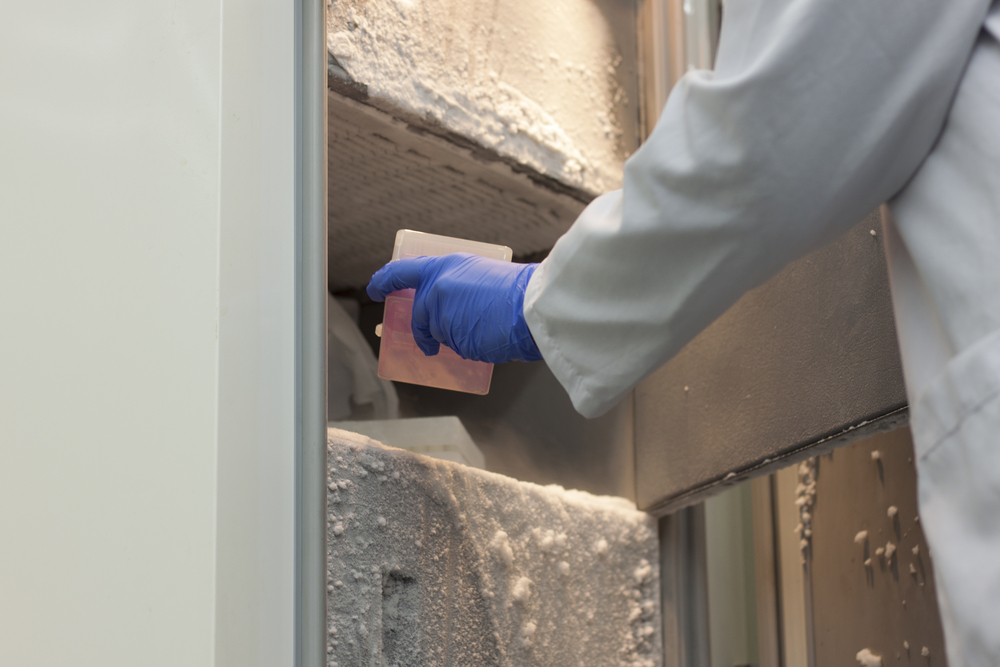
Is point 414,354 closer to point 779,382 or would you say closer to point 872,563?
point 779,382

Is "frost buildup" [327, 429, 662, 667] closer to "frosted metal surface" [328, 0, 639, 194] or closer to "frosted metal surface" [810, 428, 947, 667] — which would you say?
"frosted metal surface" [810, 428, 947, 667]

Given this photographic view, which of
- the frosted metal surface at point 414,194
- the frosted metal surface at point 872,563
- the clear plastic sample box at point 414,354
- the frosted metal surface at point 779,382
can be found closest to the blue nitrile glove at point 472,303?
the clear plastic sample box at point 414,354

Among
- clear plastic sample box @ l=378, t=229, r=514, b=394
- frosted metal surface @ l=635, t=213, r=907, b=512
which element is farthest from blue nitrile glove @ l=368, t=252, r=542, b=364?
frosted metal surface @ l=635, t=213, r=907, b=512

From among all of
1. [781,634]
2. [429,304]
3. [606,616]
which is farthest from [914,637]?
[429,304]

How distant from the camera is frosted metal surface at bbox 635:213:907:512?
0.78 metres

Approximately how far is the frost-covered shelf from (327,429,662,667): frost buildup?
377 mm

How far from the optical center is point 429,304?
2.75 ft

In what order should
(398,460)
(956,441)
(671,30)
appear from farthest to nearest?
(671,30), (398,460), (956,441)

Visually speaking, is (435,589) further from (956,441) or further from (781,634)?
(781,634)

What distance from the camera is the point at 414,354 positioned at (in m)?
0.91

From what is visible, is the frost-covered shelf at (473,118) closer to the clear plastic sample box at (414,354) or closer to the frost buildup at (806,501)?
the clear plastic sample box at (414,354)

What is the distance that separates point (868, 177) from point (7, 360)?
0.64m

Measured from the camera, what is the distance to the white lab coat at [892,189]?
462mm

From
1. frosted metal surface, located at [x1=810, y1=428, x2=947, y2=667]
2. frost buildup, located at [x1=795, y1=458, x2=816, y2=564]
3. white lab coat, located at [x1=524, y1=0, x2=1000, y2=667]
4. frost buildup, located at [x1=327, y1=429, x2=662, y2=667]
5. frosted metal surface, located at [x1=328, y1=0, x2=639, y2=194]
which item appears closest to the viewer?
white lab coat, located at [x1=524, y1=0, x2=1000, y2=667]
